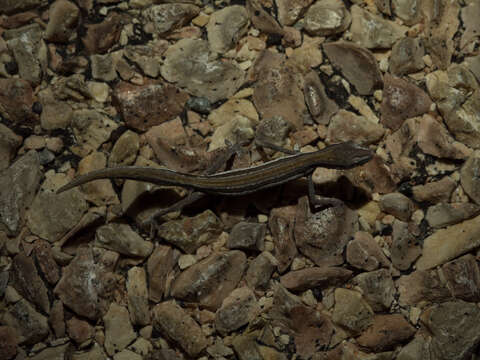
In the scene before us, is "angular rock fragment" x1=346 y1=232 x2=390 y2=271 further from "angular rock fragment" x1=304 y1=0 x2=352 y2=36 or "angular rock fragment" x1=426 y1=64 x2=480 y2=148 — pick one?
"angular rock fragment" x1=304 y1=0 x2=352 y2=36

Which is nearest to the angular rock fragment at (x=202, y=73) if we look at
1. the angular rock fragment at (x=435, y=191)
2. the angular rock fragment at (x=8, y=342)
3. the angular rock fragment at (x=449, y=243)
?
the angular rock fragment at (x=435, y=191)

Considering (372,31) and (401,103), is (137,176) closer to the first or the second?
(401,103)

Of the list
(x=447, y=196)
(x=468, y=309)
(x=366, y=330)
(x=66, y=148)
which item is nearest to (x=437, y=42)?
(x=447, y=196)

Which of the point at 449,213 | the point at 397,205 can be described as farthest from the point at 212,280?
the point at 449,213

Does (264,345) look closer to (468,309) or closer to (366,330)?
(366,330)

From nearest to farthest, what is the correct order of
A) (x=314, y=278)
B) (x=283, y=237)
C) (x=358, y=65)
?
(x=314, y=278), (x=283, y=237), (x=358, y=65)

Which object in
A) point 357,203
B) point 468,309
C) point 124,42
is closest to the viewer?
point 468,309
